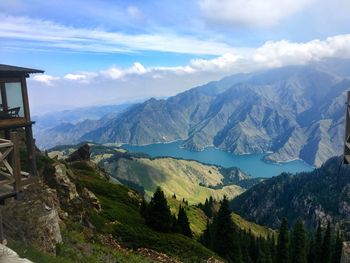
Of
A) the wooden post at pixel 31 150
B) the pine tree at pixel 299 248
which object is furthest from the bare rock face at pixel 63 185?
the pine tree at pixel 299 248

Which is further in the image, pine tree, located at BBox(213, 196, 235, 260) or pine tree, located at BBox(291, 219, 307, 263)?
pine tree, located at BBox(291, 219, 307, 263)

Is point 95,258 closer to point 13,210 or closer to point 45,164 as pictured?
point 13,210

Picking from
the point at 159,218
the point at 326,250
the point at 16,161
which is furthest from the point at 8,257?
the point at 326,250

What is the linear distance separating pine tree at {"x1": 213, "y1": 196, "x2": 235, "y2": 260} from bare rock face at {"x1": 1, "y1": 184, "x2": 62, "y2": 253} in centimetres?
6129

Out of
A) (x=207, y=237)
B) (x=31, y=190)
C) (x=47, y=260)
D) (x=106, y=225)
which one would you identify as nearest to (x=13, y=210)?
(x=31, y=190)

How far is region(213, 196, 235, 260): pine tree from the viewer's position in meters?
77.3

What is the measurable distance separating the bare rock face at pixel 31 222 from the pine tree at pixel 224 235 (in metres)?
61.3

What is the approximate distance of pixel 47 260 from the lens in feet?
49.0

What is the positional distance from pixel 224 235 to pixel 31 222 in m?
64.7

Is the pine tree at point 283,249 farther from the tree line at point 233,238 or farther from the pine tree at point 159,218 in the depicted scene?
the pine tree at point 159,218

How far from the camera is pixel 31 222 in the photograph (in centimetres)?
1783

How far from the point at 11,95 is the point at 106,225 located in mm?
22232

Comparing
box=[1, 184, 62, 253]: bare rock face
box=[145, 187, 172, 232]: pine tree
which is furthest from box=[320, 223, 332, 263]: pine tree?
box=[1, 184, 62, 253]: bare rock face

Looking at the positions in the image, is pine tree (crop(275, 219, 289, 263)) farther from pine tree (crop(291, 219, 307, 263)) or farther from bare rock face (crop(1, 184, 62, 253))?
bare rock face (crop(1, 184, 62, 253))
